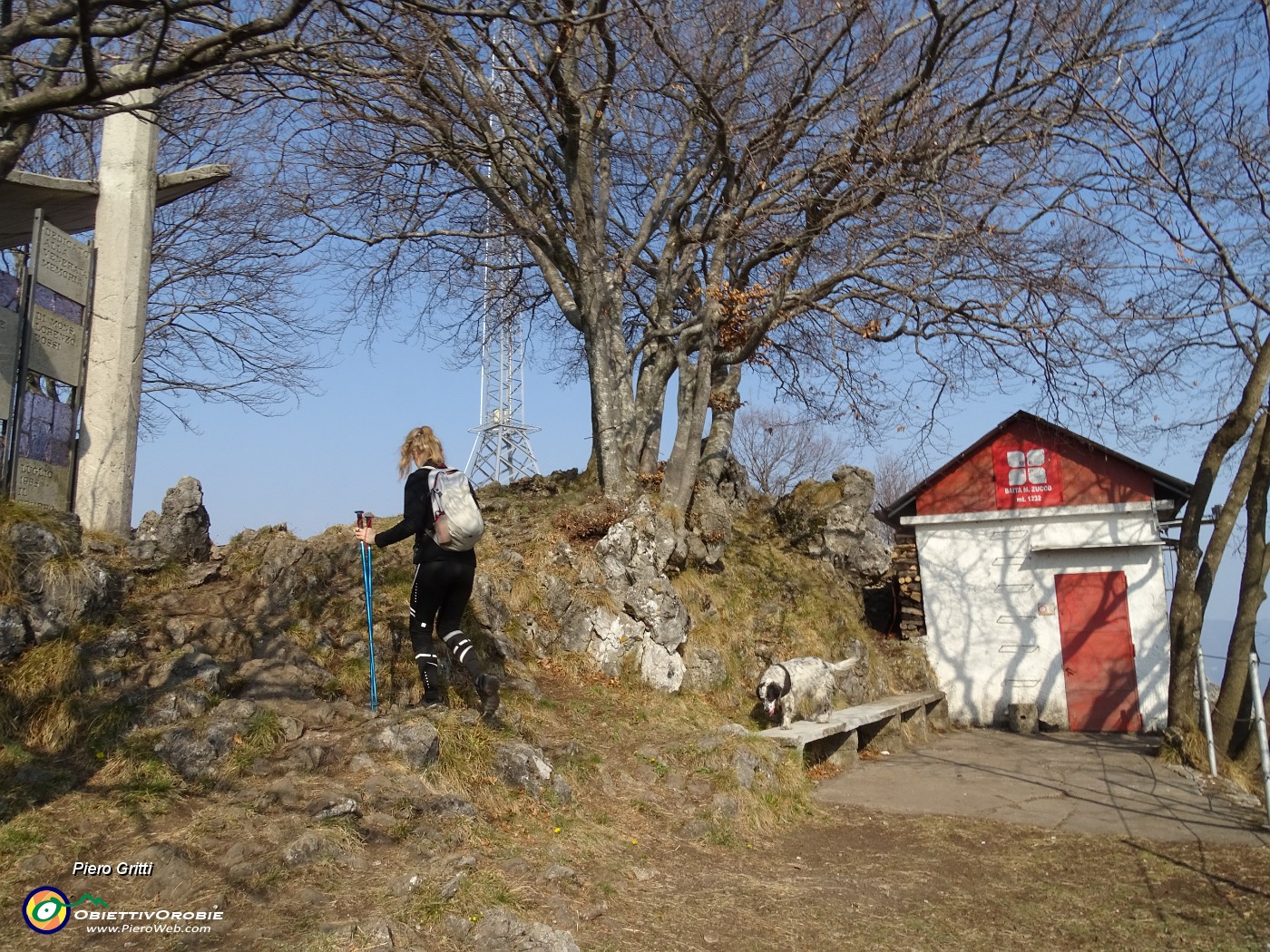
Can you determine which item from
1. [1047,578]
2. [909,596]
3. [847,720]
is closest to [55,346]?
[847,720]

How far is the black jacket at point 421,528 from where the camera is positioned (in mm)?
6414

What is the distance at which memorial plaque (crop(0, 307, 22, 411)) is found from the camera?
7398 millimetres

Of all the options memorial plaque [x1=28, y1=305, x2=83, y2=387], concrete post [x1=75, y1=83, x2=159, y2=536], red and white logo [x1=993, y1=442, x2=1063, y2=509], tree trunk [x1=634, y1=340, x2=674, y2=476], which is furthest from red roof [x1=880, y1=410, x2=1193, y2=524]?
memorial plaque [x1=28, y1=305, x2=83, y2=387]

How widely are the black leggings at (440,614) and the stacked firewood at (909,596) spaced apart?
10.4 metres

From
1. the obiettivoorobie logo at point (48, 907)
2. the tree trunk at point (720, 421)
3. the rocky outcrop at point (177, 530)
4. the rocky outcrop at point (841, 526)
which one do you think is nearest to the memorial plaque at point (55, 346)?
the rocky outcrop at point (177, 530)

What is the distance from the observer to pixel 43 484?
7.77 meters

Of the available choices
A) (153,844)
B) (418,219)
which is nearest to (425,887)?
(153,844)

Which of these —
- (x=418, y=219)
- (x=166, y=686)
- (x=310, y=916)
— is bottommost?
(x=310, y=916)

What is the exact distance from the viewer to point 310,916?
4.11 metres

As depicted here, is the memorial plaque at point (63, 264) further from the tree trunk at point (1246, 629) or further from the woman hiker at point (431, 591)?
the tree trunk at point (1246, 629)

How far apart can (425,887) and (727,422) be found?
11.3 m

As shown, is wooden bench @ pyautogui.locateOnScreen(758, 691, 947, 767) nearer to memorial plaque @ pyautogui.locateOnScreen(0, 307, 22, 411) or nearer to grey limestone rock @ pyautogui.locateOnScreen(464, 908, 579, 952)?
grey limestone rock @ pyautogui.locateOnScreen(464, 908, 579, 952)

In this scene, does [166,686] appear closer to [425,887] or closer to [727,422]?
[425,887]

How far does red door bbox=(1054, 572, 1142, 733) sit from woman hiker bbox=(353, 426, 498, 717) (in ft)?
36.1
